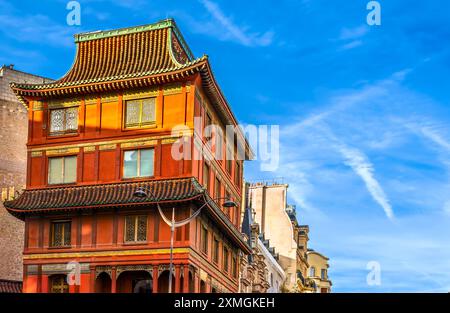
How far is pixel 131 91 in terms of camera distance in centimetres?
5219

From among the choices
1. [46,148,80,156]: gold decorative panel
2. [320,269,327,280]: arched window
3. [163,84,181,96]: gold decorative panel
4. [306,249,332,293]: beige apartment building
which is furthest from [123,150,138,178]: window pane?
[320,269,327,280]: arched window

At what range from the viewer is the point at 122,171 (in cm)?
5106

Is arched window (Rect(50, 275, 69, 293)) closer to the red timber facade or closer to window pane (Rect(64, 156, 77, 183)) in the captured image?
the red timber facade

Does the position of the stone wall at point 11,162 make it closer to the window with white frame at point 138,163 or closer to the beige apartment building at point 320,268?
the window with white frame at point 138,163

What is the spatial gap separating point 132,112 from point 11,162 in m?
27.2

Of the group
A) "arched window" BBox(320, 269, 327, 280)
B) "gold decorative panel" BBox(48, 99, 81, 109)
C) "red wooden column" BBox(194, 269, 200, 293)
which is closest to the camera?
"red wooden column" BBox(194, 269, 200, 293)

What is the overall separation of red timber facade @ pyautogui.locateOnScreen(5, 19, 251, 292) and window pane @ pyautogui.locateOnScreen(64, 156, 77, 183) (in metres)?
0.07

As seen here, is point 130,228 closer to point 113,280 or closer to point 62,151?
point 113,280

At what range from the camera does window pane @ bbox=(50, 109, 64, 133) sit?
5362cm

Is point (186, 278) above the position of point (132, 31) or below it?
below

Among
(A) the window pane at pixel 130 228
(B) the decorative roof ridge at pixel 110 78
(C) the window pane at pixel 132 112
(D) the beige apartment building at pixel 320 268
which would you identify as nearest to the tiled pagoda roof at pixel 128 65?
(B) the decorative roof ridge at pixel 110 78

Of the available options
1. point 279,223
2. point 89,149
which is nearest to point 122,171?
point 89,149

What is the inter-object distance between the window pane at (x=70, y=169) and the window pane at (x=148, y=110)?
18.1 ft

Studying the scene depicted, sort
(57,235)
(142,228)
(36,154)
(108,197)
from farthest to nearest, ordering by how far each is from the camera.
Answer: (36,154)
(57,235)
(108,197)
(142,228)
